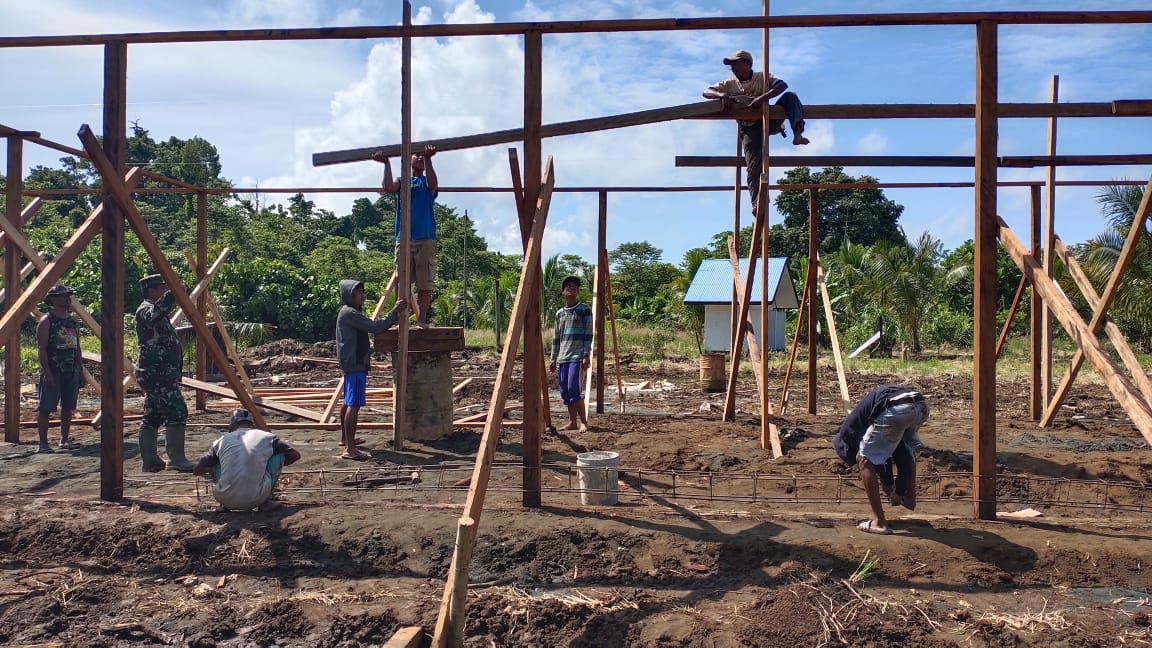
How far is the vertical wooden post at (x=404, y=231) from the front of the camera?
635 cm

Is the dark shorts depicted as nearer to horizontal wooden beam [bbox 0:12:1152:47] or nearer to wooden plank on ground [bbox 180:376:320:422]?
wooden plank on ground [bbox 180:376:320:422]

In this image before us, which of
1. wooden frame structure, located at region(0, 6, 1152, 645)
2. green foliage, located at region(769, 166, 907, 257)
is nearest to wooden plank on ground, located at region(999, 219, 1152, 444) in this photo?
wooden frame structure, located at region(0, 6, 1152, 645)

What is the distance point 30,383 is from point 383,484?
11.2 m

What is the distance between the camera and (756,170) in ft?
23.5

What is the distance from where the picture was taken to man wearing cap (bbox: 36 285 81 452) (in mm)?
7793

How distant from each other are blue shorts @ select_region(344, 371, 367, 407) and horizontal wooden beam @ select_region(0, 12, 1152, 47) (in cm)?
315

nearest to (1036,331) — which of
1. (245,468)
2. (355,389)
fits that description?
(355,389)

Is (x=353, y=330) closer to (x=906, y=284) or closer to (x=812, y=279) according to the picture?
(x=812, y=279)

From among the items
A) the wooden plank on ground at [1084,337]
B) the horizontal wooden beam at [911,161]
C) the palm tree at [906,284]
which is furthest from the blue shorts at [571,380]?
the palm tree at [906,284]

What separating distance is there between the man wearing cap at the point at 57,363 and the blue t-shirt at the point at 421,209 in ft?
11.5

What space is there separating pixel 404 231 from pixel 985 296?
4.48m

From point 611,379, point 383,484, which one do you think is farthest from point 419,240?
point 611,379

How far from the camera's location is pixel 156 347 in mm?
6816

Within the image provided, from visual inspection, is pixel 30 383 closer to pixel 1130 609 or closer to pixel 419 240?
pixel 419 240
